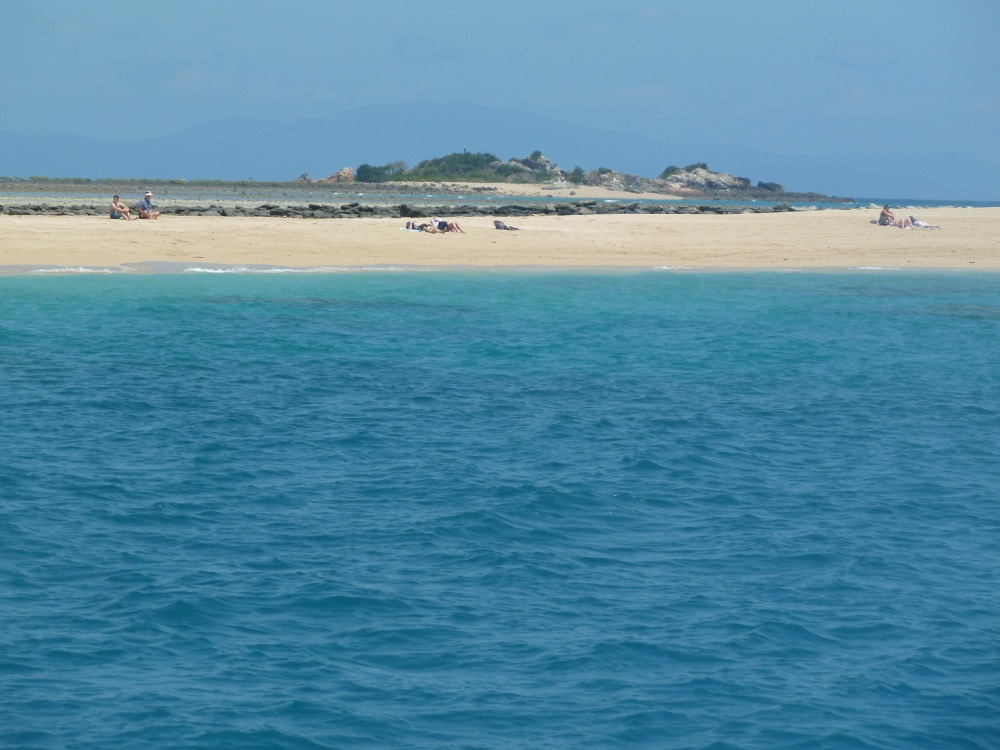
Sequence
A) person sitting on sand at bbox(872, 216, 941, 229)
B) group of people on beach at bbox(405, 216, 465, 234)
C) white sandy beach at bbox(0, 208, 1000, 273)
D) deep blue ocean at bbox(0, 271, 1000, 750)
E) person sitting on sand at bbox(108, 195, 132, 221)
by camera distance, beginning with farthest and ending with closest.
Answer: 1. person sitting on sand at bbox(872, 216, 941, 229)
2. person sitting on sand at bbox(108, 195, 132, 221)
3. group of people on beach at bbox(405, 216, 465, 234)
4. white sandy beach at bbox(0, 208, 1000, 273)
5. deep blue ocean at bbox(0, 271, 1000, 750)

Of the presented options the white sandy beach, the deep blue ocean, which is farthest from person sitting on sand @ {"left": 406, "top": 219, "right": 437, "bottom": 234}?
the deep blue ocean

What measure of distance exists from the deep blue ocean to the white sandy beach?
10.4 m

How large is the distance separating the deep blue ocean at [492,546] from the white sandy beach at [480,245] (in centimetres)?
1043

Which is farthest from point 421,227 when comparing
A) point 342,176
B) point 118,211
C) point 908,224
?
point 342,176

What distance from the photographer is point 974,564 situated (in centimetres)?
878

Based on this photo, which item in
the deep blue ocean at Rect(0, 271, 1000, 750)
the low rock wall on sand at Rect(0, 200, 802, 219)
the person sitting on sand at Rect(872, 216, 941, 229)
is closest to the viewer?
the deep blue ocean at Rect(0, 271, 1000, 750)

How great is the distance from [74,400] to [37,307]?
8.19 meters

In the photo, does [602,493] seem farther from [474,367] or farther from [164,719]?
[474,367]

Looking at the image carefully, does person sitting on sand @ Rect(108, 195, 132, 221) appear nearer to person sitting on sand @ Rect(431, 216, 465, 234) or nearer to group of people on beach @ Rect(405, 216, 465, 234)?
group of people on beach @ Rect(405, 216, 465, 234)

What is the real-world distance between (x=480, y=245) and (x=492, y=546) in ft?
76.0

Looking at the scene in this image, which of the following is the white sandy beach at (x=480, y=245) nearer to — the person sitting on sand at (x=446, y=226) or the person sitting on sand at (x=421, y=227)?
the person sitting on sand at (x=421, y=227)

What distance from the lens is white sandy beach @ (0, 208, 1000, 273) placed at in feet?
93.7

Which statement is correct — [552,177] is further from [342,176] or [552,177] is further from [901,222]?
[901,222]

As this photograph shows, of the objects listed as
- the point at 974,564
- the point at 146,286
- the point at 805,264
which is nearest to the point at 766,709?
the point at 974,564
